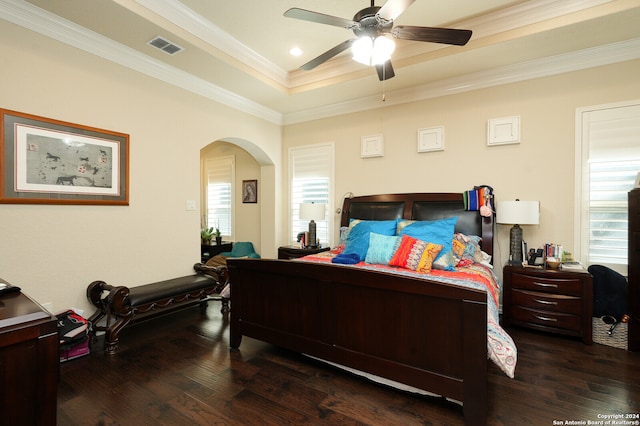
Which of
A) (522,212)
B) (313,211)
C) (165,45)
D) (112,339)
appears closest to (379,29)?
(165,45)

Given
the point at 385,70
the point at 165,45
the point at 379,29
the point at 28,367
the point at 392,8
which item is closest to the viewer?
the point at 28,367

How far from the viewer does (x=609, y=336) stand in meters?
2.71

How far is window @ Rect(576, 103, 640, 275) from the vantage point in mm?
2914

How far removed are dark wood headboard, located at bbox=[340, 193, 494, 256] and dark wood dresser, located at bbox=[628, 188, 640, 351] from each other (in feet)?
3.61

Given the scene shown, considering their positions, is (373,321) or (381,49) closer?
(373,321)

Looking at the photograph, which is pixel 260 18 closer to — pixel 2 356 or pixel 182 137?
pixel 182 137

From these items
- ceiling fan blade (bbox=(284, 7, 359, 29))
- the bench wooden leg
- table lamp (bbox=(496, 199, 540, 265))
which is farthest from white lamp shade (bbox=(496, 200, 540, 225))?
the bench wooden leg

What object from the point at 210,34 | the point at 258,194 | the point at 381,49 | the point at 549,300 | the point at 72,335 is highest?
the point at 210,34

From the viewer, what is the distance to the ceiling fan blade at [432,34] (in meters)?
2.06

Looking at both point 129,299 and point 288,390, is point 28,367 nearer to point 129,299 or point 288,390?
point 288,390

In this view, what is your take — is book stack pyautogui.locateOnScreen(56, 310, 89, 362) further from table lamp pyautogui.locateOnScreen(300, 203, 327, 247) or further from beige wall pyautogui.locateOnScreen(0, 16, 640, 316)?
table lamp pyautogui.locateOnScreen(300, 203, 327, 247)

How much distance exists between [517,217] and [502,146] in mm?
927

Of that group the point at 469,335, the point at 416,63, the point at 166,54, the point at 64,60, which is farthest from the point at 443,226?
the point at 64,60

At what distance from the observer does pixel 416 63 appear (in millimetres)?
3283
